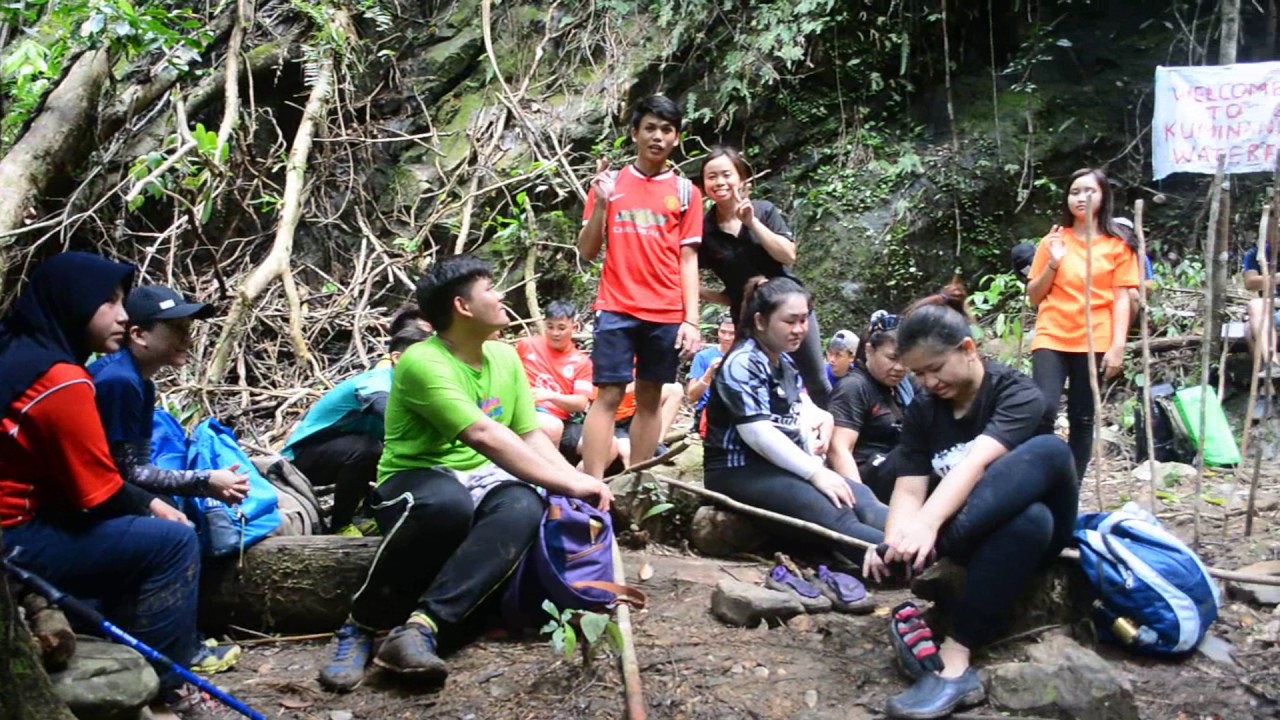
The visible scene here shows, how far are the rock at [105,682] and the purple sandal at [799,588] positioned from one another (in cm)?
220

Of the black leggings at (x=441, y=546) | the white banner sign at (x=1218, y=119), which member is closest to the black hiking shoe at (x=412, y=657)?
the black leggings at (x=441, y=546)

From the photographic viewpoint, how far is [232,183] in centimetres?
891

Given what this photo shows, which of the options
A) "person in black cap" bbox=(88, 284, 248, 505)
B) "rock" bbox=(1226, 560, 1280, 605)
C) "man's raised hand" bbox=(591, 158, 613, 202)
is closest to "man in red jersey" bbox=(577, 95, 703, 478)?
"man's raised hand" bbox=(591, 158, 613, 202)

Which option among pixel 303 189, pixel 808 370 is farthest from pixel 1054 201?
pixel 303 189

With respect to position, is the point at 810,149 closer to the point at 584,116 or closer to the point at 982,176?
the point at 982,176

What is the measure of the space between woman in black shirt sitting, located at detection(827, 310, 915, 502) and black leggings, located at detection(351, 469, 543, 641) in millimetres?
1862

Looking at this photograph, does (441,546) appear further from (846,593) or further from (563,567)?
(846,593)

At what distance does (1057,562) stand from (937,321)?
39.6 inches

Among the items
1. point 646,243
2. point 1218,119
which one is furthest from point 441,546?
point 1218,119

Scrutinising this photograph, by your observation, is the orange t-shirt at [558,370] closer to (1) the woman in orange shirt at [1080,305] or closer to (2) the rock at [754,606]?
(2) the rock at [754,606]

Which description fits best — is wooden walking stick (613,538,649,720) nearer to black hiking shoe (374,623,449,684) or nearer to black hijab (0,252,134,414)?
black hiking shoe (374,623,449,684)

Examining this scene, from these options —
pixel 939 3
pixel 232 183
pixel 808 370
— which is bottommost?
pixel 808 370

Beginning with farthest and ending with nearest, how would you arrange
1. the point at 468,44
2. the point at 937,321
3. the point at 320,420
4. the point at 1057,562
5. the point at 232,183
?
the point at 468,44, the point at 232,183, the point at 320,420, the point at 1057,562, the point at 937,321

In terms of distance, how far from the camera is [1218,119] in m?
4.98
